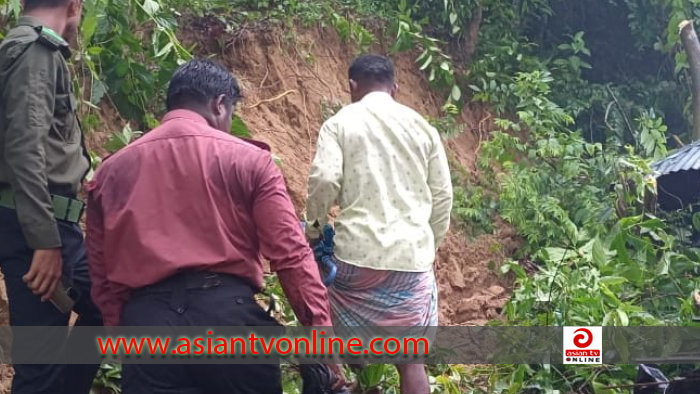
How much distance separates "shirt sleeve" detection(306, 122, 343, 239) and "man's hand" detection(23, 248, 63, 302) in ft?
4.03

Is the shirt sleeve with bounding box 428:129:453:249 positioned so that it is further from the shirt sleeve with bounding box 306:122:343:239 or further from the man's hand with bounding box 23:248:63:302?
the man's hand with bounding box 23:248:63:302

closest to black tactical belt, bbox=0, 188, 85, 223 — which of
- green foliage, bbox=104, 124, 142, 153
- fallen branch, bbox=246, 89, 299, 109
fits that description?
green foliage, bbox=104, 124, 142, 153

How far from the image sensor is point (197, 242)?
2.88 metres

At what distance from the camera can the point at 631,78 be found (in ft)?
30.1

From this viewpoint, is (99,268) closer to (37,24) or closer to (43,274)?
(43,274)

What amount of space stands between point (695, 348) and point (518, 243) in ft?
6.66

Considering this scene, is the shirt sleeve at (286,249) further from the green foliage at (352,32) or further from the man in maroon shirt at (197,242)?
the green foliage at (352,32)

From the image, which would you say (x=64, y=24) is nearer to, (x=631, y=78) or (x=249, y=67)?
(x=249, y=67)

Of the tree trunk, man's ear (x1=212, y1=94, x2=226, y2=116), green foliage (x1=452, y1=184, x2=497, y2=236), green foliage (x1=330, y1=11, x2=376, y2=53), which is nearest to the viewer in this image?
man's ear (x1=212, y1=94, x2=226, y2=116)

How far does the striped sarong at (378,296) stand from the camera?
4.02 meters

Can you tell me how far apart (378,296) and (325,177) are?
0.58m

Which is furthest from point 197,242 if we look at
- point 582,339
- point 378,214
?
point 582,339

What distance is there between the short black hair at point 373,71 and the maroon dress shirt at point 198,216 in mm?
1329

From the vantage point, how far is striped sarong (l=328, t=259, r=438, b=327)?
402 centimetres
